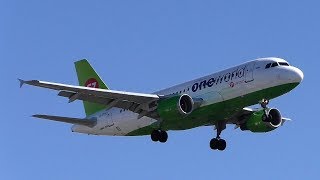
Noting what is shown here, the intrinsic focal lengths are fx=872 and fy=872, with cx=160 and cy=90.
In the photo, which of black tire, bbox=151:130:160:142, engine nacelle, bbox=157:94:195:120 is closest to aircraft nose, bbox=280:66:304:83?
engine nacelle, bbox=157:94:195:120

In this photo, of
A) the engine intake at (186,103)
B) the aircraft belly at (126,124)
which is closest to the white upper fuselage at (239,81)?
the aircraft belly at (126,124)

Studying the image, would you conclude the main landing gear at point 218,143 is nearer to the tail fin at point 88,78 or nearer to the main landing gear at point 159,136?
the main landing gear at point 159,136

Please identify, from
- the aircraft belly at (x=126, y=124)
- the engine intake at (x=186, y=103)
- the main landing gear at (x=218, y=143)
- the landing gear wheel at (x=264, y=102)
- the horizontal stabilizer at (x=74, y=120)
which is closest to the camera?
the landing gear wheel at (x=264, y=102)

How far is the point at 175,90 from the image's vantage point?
58.9 metres

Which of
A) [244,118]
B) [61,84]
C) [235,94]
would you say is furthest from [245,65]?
[61,84]

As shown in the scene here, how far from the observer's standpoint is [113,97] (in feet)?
186

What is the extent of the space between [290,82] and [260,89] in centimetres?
192

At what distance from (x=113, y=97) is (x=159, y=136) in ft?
15.4

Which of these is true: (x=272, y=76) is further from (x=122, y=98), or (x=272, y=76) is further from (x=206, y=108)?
(x=122, y=98)

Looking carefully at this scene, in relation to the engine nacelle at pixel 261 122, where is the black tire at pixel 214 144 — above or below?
below

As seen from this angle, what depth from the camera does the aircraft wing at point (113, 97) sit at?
178 feet

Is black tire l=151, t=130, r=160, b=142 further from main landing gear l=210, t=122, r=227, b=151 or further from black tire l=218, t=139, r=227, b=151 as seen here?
black tire l=218, t=139, r=227, b=151

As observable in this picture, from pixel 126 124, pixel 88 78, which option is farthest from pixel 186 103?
pixel 88 78

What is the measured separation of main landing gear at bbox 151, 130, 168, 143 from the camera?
194ft
